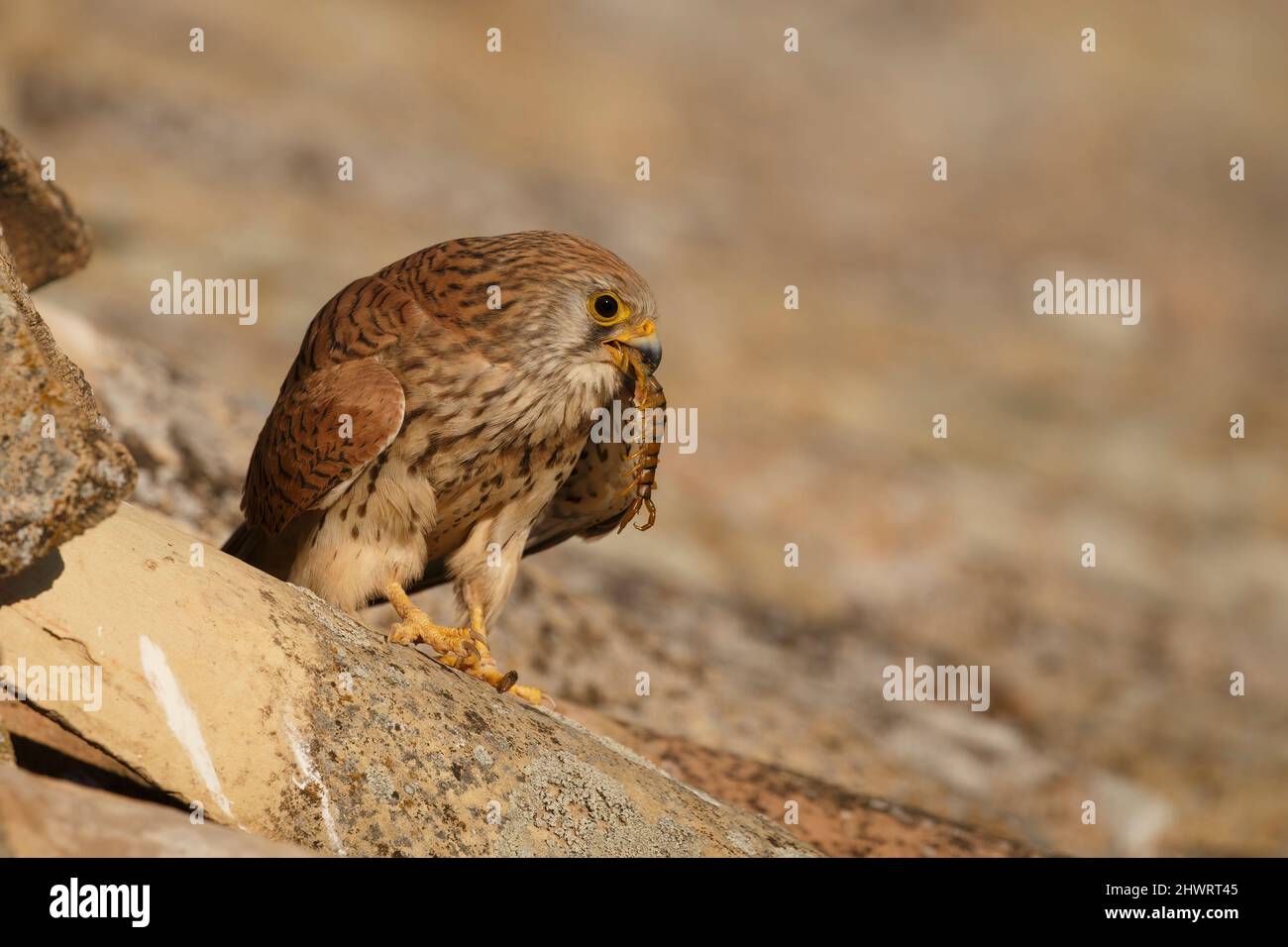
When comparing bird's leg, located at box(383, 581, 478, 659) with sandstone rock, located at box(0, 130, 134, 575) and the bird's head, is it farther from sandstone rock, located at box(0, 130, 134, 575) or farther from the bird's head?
sandstone rock, located at box(0, 130, 134, 575)

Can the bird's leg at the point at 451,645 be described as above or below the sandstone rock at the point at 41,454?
below

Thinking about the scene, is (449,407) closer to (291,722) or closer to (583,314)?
(583,314)

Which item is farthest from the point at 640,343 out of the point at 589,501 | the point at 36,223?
the point at 36,223

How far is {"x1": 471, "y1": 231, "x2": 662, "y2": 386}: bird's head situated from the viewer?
4934 millimetres

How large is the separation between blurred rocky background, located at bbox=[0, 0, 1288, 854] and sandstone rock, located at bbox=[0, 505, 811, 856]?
5.77 feet

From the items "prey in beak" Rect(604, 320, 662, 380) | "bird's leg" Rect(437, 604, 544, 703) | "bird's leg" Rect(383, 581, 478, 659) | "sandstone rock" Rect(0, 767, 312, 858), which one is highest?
"prey in beak" Rect(604, 320, 662, 380)

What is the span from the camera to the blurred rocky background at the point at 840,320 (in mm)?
7969

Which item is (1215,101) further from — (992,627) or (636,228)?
(992,627)

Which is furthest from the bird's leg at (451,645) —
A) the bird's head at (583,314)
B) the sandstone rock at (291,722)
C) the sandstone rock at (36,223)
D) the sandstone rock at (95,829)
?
the sandstone rock at (36,223)

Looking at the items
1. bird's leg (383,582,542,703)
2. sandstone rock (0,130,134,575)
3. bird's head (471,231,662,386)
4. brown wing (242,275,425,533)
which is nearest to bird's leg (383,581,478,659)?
bird's leg (383,582,542,703)

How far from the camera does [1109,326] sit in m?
22.6

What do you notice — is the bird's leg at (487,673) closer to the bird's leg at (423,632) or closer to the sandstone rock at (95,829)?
the bird's leg at (423,632)

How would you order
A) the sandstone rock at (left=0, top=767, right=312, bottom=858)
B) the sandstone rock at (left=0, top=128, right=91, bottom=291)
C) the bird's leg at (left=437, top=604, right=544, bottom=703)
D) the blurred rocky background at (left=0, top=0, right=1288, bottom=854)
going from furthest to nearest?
the blurred rocky background at (left=0, top=0, right=1288, bottom=854) → the sandstone rock at (left=0, top=128, right=91, bottom=291) → the bird's leg at (left=437, top=604, right=544, bottom=703) → the sandstone rock at (left=0, top=767, right=312, bottom=858)

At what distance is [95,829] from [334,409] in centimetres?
203
